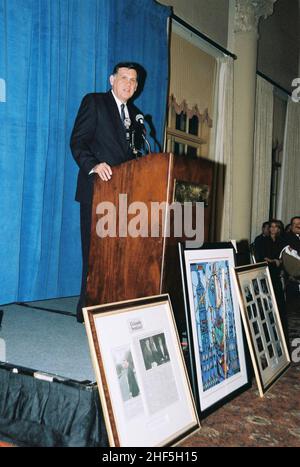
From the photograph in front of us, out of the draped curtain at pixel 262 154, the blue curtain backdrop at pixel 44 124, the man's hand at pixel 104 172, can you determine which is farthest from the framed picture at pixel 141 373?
the draped curtain at pixel 262 154

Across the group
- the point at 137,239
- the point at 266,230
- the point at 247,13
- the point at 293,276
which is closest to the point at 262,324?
the point at 137,239

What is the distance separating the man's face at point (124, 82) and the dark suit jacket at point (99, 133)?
58 millimetres

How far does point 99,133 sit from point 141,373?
1384mm

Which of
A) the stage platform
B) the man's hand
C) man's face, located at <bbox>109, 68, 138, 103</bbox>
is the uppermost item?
man's face, located at <bbox>109, 68, 138, 103</bbox>

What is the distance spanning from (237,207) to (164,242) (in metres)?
4.84

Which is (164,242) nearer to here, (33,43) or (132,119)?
(132,119)

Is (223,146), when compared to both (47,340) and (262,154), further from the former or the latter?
(47,340)

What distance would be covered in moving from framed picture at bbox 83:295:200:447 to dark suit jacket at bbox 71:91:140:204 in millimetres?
983

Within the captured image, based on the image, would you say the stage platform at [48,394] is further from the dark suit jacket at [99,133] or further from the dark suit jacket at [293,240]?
the dark suit jacket at [293,240]

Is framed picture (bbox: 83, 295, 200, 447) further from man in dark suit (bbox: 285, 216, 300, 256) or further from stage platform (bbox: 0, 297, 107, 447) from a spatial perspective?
man in dark suit (bbox: 285, 216, 300, 256)

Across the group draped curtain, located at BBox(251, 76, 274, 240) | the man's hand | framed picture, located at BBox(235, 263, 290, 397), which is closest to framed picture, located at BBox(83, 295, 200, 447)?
framed picture, located at BBox(235, 263, 290, 397)

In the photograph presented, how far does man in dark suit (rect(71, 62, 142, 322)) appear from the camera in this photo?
93.4 inches

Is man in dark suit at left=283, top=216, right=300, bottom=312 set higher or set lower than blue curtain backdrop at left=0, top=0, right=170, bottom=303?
lower

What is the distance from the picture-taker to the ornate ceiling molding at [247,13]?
644 centimetres
